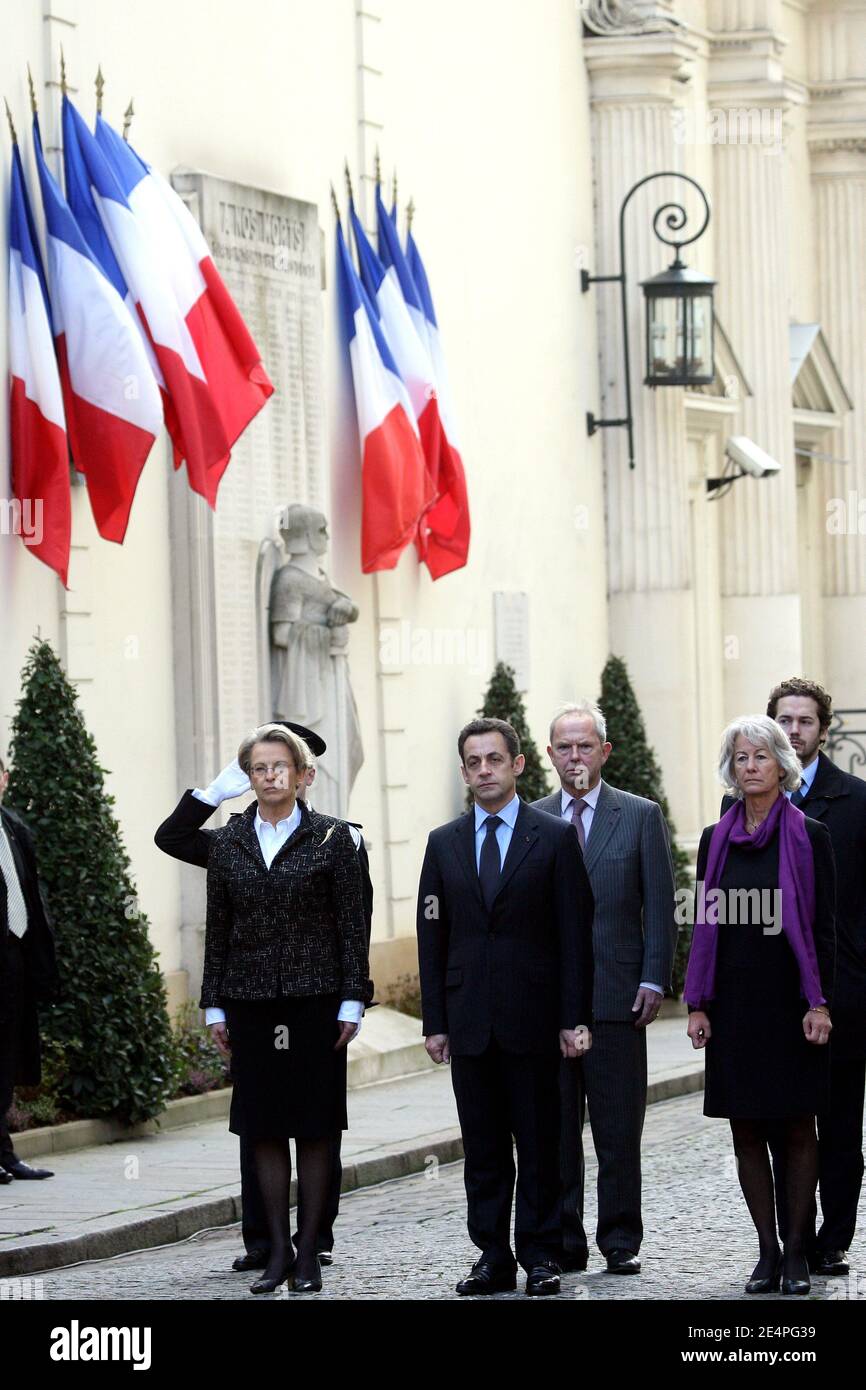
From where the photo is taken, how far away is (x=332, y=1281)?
9102 millimetres

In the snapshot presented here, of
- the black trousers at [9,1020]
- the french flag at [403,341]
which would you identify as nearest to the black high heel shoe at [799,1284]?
the black trousers at [9,1020]

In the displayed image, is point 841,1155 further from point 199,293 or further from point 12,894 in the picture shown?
point 199,293

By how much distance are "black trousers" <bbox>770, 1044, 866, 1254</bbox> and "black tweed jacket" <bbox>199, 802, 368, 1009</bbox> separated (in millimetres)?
1592

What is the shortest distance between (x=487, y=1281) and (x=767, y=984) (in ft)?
4.08

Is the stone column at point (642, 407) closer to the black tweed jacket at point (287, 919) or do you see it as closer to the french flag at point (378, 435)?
the french flag at point (378, 435)

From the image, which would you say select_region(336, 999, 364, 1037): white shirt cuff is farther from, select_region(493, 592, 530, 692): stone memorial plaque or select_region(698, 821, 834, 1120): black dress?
select_region(493, 592, 530, 692): stone memorial plaque

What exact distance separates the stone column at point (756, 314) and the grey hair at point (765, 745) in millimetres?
15240

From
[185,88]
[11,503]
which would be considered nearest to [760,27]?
[185,88]

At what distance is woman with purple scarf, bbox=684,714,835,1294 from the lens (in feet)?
28.0

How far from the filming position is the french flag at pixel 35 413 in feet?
41.8

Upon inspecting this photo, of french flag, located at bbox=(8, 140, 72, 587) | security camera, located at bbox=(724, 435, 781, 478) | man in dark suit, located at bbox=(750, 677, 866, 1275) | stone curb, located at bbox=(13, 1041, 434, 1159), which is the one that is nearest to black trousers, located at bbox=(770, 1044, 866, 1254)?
man in dark suit, located at bbox=(750, 677, 866, 1275)

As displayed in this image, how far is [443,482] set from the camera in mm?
17125

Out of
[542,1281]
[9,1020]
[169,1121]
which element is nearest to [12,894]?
[9,1020]

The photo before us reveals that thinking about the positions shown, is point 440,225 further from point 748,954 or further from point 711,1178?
point 748,954
